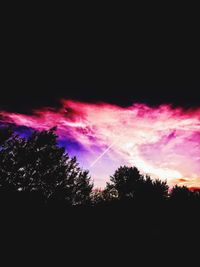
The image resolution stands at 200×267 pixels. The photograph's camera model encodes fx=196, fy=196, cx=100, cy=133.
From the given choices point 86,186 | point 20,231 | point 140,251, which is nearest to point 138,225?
point 140,251

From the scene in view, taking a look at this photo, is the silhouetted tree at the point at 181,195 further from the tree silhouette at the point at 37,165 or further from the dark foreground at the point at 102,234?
the tree silhouette at the point at 37,165

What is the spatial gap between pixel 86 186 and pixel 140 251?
145 feet

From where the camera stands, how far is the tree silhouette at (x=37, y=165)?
94.9 feet

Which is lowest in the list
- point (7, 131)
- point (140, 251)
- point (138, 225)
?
point (140, 251)

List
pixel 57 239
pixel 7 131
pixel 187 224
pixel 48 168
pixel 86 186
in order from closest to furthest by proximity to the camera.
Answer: pixel 57 239, pixel 187 224, pixel 7 131, pixel 48 168, pixel 86 186

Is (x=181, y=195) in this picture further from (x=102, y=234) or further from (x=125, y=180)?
(x=125, y=180)

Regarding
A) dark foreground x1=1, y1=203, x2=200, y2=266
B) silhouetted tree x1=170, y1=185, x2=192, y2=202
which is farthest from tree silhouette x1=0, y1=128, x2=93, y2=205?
dark foreground x1=1, y1=203, x2=200, y2=266

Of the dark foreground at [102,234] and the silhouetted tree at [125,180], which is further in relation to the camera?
the silhouetted tree at [125,180]

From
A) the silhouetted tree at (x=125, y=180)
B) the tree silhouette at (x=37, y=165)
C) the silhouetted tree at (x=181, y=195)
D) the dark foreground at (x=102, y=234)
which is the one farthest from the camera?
the silhouetted tree at (x=125, y=180)

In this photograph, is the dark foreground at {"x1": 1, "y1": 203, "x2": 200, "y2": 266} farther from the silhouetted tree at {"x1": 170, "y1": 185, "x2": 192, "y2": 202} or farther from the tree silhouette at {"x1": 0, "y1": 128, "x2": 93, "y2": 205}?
the tree silhouette at {"x1": 0, "y1": 128, "x2": 93, "y2": 205}

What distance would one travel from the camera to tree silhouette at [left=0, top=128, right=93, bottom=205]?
28.9m

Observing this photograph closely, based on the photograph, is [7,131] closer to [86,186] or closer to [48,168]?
[48,168]

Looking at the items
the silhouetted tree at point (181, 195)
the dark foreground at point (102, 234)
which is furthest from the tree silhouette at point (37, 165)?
the dark foreground at point (102, 234)

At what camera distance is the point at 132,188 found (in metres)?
50.7
